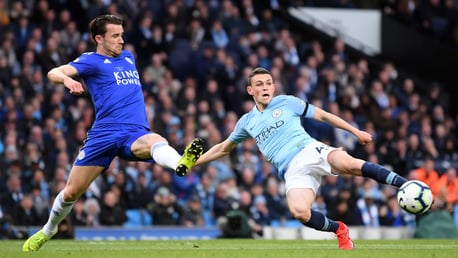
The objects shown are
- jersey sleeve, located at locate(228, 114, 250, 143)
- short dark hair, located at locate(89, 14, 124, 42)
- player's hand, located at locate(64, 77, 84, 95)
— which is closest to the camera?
player's hand, located at locate(64, 77, 84, 95)

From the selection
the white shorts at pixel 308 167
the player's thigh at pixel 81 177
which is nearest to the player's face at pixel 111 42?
the player's thigh at pixel 81 177

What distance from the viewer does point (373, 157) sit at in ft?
73.1

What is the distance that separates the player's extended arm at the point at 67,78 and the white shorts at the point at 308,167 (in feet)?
8.36

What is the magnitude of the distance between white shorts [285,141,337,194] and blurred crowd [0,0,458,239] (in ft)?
23.2

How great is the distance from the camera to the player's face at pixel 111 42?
12023 millimetres

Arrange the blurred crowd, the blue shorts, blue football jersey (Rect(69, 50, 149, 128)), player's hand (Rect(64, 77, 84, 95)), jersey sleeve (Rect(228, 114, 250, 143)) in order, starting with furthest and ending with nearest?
1. the blurred crowd
2. jersey sleeve (Rect(228, 114, 250, 143))
3. blue football jersey (Rect(69, 50, 149, 128))
4. the blue shorts
5. player's hand (Rect(64, 77, 84, 95))

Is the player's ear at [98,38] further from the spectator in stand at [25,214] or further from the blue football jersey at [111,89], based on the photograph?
the spectator in stand at [25,214]

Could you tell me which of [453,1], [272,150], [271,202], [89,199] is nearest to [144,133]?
[272,150]

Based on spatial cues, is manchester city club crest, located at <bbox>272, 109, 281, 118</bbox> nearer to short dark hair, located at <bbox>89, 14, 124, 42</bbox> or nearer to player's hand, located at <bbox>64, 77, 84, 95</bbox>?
short dark hair, located at <bbox>89, 14, 124, 42</bbox>

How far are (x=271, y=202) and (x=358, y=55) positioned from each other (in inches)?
309

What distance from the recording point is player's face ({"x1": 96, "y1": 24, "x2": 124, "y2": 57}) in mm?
12023

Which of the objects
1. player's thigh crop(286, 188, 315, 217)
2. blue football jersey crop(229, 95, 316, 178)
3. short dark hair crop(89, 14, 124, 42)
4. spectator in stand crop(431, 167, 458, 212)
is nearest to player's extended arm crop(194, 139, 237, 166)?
blue football jersey crop(229, 95, 316, 178)

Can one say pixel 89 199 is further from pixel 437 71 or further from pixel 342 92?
pixel 437 71

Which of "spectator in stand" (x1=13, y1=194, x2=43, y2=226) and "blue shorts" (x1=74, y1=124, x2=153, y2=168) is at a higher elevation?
"blue shorts" (x1=74, y1=124, x2=153, y2=168)
